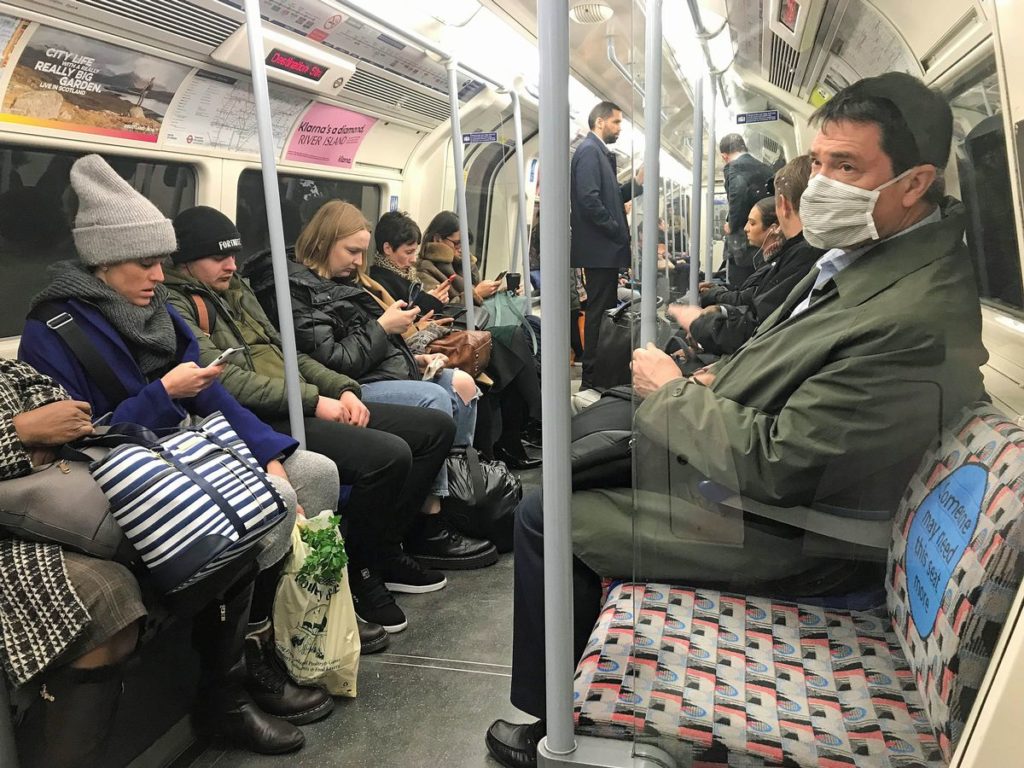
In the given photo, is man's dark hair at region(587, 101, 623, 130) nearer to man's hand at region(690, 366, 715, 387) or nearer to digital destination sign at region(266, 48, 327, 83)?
digital destination sign at region(266, 48, 327, 83)

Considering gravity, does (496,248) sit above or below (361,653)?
above

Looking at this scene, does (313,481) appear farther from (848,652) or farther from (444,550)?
(848,652)

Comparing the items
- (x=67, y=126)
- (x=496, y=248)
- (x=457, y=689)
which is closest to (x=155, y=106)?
(x=67, y=126)

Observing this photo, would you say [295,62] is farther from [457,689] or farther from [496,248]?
[496,248]

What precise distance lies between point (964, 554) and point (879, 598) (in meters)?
0.30

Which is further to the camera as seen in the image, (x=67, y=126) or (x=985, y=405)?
(x=67, y=126)

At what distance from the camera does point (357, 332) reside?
3543 millimetres

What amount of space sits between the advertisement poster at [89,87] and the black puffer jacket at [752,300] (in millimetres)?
2880

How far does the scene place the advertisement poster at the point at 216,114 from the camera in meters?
3.92

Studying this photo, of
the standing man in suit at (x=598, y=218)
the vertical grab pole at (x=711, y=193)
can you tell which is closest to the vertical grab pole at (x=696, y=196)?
the vertical grab pole at (x=711, y=193)

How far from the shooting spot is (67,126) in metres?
3.25

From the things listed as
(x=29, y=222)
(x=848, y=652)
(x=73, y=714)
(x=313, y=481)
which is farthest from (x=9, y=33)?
(x=848, y=652)

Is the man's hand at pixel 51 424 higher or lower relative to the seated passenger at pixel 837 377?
lower

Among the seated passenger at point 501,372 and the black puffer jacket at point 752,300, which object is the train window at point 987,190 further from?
the seated passenger at point 501,372
